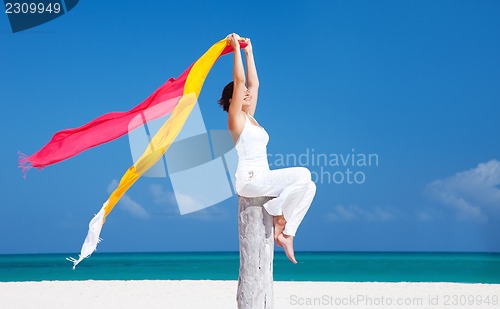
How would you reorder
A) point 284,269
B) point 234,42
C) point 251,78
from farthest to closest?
1. point 284,269
2. point 251,78
3. point 234,42

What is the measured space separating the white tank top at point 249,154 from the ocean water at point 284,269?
42.3 feet

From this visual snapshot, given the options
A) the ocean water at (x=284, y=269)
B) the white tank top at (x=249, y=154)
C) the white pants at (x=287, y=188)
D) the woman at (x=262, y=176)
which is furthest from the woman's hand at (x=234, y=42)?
the ocean water at (x=284, y=269)

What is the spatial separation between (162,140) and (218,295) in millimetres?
4808

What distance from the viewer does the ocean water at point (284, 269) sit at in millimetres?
19094

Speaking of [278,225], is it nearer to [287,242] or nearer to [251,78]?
[287,242]

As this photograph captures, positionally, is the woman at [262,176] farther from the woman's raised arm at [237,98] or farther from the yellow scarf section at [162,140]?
the yellow scarf section at [162,140]

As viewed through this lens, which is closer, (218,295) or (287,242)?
(287,242)

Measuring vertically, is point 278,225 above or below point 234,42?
below

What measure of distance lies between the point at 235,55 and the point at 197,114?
3.89 feet

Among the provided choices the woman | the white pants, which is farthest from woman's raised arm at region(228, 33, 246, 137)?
the white pants

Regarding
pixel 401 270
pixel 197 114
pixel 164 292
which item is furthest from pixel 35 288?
pixel 401 270

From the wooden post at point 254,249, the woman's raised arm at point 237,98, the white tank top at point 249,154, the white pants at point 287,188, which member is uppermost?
the woman's raised arm at point 237,98

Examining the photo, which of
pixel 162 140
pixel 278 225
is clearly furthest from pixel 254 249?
pixel 162 140

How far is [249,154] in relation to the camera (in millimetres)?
4895
